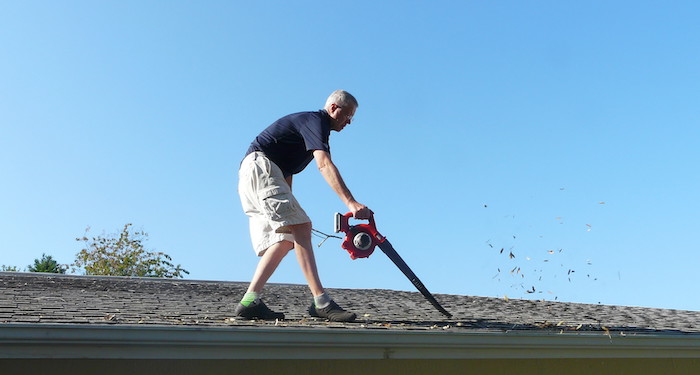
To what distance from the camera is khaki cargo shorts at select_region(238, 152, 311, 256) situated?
459 cm

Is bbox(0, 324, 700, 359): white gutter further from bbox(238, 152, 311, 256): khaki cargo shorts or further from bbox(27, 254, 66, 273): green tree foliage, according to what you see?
bbox(27, 254, 66, 273): green tree foliage

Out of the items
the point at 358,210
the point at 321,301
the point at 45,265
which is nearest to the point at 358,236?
the point at 358,210

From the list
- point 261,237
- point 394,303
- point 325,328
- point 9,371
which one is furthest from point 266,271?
Result: point 394,303

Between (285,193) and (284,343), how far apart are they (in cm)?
100

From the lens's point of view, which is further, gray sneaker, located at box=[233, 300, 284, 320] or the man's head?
the man's head

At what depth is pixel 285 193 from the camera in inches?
183

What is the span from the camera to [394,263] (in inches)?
197

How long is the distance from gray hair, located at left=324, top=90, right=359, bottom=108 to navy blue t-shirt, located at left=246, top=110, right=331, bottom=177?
94mm

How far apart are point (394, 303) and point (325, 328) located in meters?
3.19

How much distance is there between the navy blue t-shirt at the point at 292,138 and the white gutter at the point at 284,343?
1.24 m

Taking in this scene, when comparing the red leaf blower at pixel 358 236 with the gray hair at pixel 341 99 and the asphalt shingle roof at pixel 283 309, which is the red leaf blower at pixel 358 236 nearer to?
the asphalt shingle roof at pixel 283 309

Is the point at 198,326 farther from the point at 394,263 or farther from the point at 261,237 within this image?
the point at 394,263

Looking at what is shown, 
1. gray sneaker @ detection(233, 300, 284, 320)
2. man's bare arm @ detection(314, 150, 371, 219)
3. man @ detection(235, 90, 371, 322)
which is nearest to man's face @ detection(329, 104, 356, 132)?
man @ detection(235, 90, 371, 322)

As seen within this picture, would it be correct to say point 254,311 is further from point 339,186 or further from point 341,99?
point 341,99
